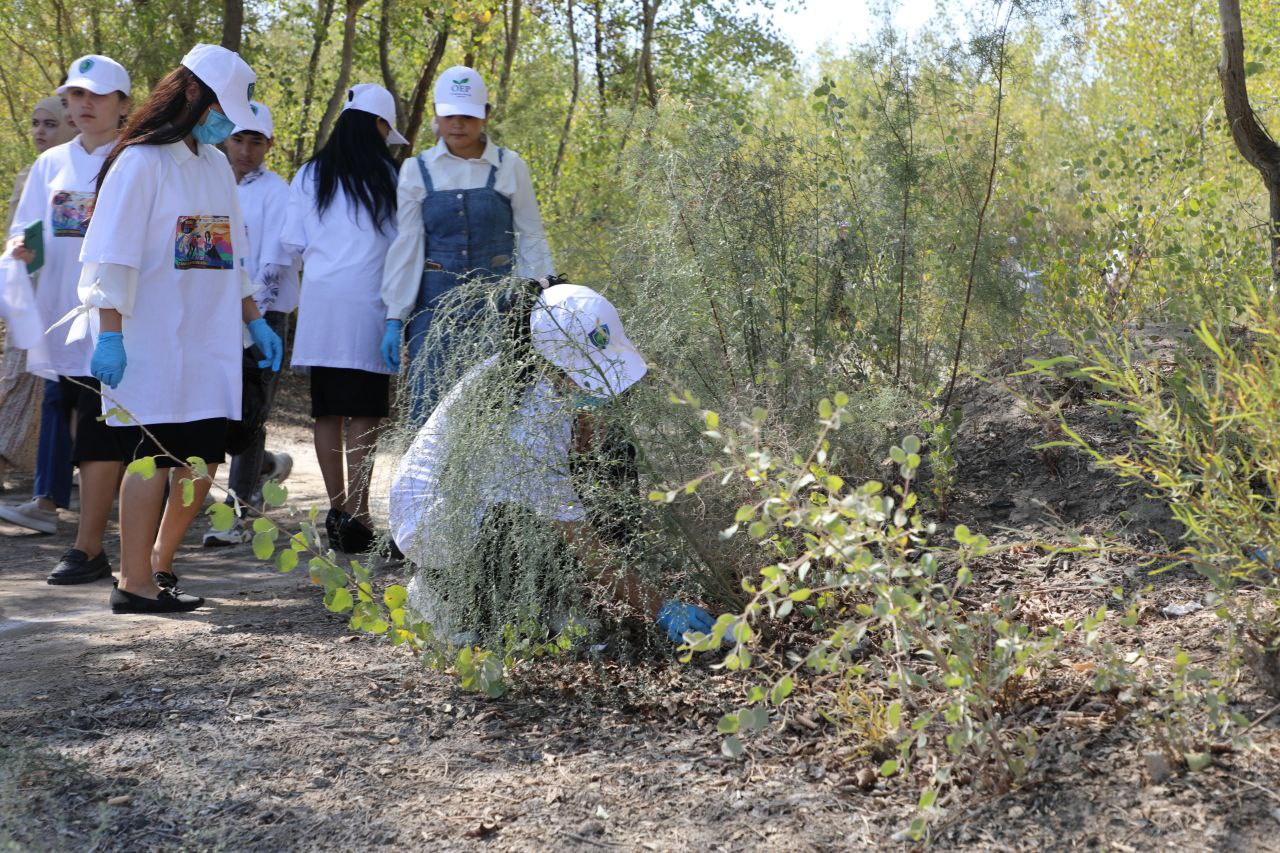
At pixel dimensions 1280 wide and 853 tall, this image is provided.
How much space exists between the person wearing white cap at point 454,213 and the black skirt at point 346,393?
1.00 ft

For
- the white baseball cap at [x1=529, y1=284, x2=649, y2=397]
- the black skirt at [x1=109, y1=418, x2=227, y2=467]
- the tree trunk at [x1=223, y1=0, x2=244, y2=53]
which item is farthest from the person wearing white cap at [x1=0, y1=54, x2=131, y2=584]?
the tree trunk at [x1=223, y1=0, x2=244, y2=53]

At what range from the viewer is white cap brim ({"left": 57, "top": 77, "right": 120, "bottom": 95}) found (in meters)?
4.79

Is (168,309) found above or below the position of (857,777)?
above

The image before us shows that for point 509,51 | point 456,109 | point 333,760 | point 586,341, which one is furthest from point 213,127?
point 509,51

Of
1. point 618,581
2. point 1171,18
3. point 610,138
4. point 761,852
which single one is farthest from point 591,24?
point 761,852

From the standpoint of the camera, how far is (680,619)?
10.6ft

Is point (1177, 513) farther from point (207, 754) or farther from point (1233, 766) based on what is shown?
point (207, 754)

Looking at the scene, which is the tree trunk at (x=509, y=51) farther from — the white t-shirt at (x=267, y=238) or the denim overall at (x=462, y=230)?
the denim overall at (x=462, y=230)

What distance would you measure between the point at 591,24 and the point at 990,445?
13.0m

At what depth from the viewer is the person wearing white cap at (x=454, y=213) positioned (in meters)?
4.86

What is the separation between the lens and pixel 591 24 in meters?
16.2

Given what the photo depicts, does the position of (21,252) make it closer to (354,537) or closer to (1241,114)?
(354,537)

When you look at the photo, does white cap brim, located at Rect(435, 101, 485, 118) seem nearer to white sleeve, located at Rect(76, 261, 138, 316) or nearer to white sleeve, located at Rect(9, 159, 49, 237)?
white sleeve, located at Rect(76, 261, 138, 316)

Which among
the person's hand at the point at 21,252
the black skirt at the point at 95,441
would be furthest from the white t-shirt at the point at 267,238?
the black skirt at the point at 95,441
